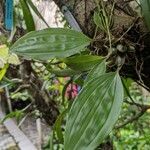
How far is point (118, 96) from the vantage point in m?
0.45

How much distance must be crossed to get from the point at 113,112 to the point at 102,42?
171 millimetres

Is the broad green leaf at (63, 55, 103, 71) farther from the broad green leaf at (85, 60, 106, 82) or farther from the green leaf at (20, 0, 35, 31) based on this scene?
the green leaf at (20, 0, 35, 31)

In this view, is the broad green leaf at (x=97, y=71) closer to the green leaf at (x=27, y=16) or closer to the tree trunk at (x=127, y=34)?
the tree trunk at (x=127, y=34)

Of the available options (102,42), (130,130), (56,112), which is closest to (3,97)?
(130,130)

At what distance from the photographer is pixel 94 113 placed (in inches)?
17.4

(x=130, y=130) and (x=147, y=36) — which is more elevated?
(x=147, y=36)

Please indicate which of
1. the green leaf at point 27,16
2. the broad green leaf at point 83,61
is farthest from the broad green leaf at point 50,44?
the green leaf at point 27,16

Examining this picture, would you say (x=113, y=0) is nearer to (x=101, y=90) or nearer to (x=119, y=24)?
(x=119, y=24)

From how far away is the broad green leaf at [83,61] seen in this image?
0.53 meters

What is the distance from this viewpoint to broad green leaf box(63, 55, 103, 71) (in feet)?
1.74

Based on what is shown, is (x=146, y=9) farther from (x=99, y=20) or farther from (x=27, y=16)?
(x=27, y=16)

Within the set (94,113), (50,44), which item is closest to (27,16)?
(50,44)

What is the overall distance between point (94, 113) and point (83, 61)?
12cm

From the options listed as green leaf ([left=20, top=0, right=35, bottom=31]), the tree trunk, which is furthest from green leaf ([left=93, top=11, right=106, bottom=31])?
green leaf ([left=20, top=0, right=35, bottom=31])
